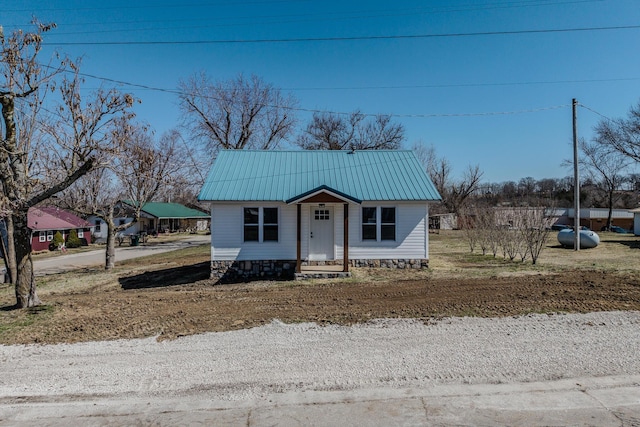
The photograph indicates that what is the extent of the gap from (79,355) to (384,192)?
10.5 meters

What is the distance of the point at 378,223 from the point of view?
13695 mm

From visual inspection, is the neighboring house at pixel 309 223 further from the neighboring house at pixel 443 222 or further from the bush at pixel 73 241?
the neighboring house at pixel 443 222

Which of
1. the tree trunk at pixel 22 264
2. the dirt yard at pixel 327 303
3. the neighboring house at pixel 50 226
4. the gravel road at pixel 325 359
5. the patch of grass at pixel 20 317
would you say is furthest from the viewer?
the neighboring house at pixel 50 226

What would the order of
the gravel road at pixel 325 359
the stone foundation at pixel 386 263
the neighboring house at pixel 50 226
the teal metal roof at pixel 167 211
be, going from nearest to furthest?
the gravel road at pixel 325 359
the stone foundation at pixel 386 263
the neighboring house at pixel 50 226
the teal metal roof at pixel 167 211

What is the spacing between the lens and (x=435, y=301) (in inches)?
320

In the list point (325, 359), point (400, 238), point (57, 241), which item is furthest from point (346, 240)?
point (57, 241)

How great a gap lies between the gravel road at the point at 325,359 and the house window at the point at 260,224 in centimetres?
690

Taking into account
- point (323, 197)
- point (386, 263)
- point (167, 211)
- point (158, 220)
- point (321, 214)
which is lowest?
point (386, 263)

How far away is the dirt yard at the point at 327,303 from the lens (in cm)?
679

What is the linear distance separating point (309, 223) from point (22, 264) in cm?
811

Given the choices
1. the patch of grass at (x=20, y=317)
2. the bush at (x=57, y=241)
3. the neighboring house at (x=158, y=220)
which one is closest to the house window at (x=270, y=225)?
the patch of grass at (x=20, y=317)

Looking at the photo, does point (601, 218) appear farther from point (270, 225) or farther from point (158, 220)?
point (158, 220)

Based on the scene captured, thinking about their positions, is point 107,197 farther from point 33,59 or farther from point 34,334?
A: point 34,334

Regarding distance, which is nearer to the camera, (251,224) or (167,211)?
(251,224)
